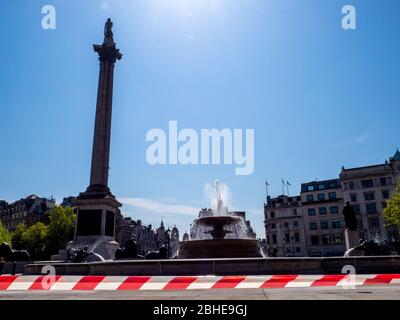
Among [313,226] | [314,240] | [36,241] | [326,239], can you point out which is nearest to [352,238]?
[326,239]

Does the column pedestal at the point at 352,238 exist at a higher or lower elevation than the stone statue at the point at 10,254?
higher

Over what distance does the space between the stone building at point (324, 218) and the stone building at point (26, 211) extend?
222 ft

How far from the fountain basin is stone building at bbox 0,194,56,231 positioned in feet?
252

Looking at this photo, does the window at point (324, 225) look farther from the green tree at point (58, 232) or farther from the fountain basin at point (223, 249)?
the fountain basin at point (223, 249)

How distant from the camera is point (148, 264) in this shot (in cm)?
1288

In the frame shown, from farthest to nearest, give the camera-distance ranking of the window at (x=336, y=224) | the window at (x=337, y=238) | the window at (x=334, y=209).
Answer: the window at (x=334, y=209) < the window at (x=336, y=224) < the window at (x=337, y=238)

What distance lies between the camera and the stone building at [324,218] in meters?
67.4

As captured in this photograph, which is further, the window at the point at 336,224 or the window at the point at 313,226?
the window at the point at 313,226

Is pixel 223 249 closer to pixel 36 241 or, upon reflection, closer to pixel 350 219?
pixel 350 219

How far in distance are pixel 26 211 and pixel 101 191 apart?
221 feet

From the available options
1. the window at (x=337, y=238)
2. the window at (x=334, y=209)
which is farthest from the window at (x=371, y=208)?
the window at (x=337, y=238)

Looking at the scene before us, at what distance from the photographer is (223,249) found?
17422mm
